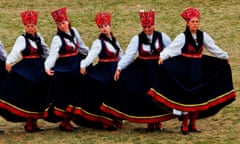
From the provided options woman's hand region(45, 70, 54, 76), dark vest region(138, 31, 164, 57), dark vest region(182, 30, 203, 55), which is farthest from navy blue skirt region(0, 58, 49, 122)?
dark vest region(182, 30, 203, 55)

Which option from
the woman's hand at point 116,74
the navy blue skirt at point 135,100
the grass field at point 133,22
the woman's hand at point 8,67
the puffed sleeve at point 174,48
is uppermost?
the puffed sleeve at point 174,48

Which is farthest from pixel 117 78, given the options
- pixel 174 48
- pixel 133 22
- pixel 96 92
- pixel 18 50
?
pixel 133 22

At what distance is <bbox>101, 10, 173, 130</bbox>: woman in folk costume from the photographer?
11.3 m

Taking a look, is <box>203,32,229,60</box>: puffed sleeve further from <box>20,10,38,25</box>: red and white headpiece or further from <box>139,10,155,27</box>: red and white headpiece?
<box>20,10,38,25</box>: red and white headpiece

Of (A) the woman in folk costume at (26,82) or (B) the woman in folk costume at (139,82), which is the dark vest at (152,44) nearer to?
(B) the woman in folk costume at (139,82)

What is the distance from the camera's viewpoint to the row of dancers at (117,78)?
436 inches

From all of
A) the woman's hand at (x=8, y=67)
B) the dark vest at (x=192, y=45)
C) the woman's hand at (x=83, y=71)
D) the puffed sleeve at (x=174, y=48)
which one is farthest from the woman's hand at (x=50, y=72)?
the dark vest at (x=192, y=45)

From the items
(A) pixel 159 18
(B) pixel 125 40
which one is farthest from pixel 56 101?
(A) pixel 159 18

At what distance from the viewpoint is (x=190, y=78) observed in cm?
1105

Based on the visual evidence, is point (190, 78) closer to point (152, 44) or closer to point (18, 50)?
point (152, 44)

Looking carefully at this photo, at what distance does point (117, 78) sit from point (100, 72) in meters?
0.27

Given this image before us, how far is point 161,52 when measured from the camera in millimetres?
11141

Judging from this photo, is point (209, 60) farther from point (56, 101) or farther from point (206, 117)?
point (56, 101)

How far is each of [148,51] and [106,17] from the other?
72cm
